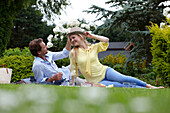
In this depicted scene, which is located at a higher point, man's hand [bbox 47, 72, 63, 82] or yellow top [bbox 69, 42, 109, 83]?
yellow top [bbox 69, 42, 109, 83]

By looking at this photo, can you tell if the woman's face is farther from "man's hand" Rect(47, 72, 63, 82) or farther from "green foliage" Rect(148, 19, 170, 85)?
"green foliage" Rect(148, 19, 170, 85)

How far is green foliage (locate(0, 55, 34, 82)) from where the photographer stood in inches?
328

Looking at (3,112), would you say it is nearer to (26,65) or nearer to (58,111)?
(58,111)

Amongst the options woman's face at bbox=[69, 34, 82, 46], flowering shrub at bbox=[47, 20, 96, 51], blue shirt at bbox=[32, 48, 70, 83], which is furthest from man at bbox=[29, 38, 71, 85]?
flowering shrub at bbox=[47, 20, 96, 51]

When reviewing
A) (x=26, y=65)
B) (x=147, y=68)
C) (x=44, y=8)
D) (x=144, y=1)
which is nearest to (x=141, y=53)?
(x=147, y=68)

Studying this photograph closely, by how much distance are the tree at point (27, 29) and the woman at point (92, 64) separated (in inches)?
1181

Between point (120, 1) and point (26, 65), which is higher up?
point (120, 1)

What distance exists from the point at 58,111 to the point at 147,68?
401 inches

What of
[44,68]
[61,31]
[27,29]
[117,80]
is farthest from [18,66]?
[27,29]

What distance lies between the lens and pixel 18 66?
838cm

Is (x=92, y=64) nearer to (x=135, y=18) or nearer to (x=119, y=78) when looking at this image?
(x=119, y=78)

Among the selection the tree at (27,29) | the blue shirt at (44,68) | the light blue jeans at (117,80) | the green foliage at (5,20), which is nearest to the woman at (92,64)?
the light blue jeans at (117,80)

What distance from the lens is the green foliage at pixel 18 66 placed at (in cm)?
833

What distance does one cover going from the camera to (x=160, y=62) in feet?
21.9
